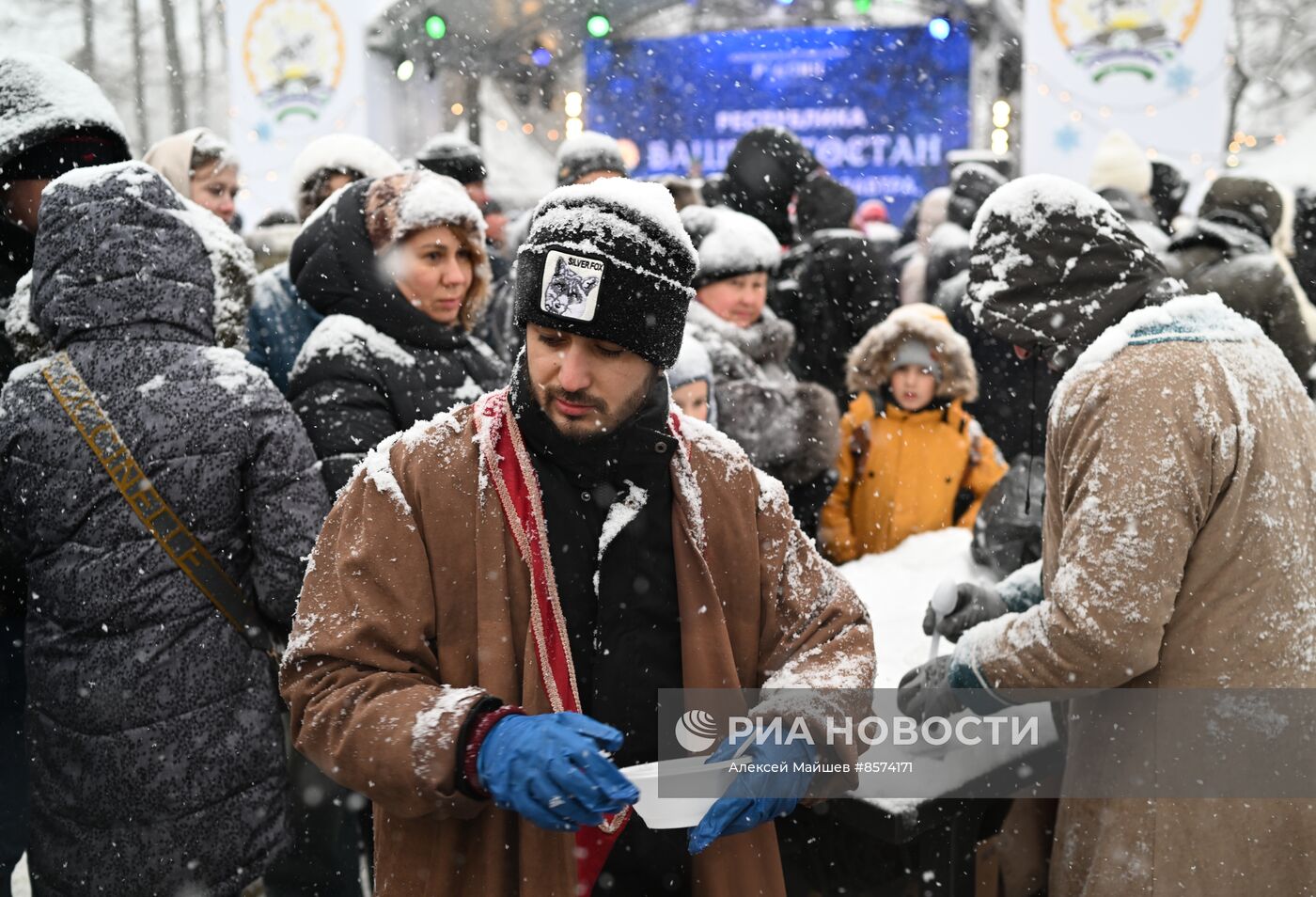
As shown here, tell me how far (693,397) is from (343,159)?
1.78 metres

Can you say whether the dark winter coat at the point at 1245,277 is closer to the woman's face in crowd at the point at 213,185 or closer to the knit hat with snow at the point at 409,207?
the knit hat with snow at the point at 409,207

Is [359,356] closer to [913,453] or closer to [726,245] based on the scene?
[726,245]

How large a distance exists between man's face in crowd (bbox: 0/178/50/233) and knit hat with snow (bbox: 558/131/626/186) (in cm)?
234

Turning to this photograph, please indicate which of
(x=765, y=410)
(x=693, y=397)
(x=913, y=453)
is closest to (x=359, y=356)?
(x=693, y=397)

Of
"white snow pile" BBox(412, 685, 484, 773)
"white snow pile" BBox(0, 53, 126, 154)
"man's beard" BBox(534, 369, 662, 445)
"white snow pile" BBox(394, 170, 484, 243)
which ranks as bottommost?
"white snow pile" BBox(412, 685, 484, 773)

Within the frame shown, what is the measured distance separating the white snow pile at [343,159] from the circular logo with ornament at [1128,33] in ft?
22.2

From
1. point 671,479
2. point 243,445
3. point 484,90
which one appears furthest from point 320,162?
point 484,90

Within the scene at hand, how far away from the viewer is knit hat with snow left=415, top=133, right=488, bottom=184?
525 cm

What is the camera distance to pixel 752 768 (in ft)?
5.43

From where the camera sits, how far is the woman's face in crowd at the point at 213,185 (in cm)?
428

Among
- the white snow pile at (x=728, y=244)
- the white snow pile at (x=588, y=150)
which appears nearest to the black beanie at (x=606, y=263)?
the white snow pile at (x=728, y=244)

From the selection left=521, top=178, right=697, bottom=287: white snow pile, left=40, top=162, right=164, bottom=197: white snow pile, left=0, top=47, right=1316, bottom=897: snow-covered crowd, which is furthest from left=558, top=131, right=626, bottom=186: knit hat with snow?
left=521, top=178, right=697, bottom=287: white snow pile

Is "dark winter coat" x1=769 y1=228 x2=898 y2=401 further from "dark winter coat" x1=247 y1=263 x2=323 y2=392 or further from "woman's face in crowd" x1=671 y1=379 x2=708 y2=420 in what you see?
"dark winter coat" x1=247 y1=263 x2=323 y2=392

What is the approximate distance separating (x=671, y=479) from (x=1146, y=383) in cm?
93
